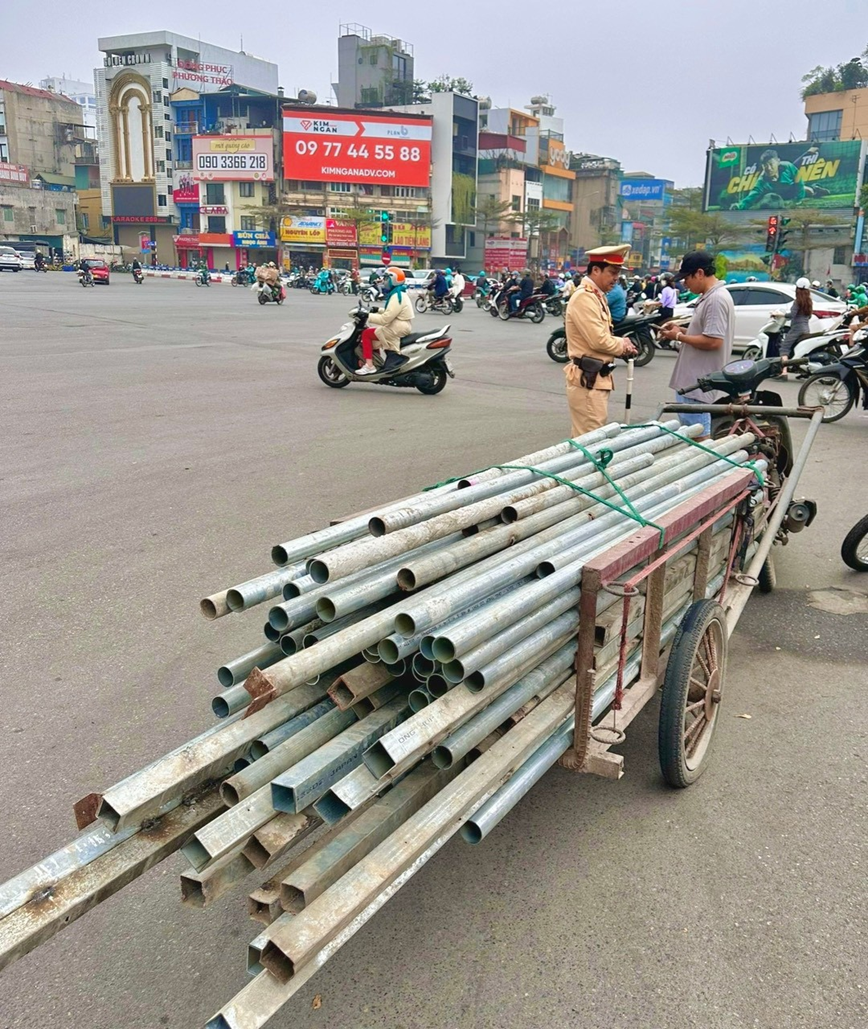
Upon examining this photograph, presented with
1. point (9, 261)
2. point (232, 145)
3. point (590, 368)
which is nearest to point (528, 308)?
point (590, 368)

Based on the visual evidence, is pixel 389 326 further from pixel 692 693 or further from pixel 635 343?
pixel 692 693

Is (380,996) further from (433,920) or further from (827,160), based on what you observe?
(827,160)

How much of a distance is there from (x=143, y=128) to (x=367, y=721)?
95223 mm

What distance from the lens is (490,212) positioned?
8475cm

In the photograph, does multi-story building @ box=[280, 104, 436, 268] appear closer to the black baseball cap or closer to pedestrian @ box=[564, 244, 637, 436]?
pedestrian @ box=[564, 244, 637, 436]

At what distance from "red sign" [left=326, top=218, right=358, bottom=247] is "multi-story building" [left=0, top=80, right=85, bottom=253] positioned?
25309mm

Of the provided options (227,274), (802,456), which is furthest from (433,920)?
(227,274)

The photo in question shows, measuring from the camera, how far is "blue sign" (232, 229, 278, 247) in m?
75.1

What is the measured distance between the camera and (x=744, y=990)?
2.22 metres

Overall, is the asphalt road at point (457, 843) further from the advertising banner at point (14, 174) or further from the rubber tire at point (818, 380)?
the advertising banner at point (14, 174)

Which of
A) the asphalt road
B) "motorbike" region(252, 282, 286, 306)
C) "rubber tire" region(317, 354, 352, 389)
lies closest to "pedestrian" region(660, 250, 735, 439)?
the asphalt road

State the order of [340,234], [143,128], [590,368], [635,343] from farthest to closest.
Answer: [143,128] → [340,234] → [635,343] → [590,368]

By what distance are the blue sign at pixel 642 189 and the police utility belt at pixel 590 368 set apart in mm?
109812

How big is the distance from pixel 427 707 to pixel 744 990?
1148 millimetres
